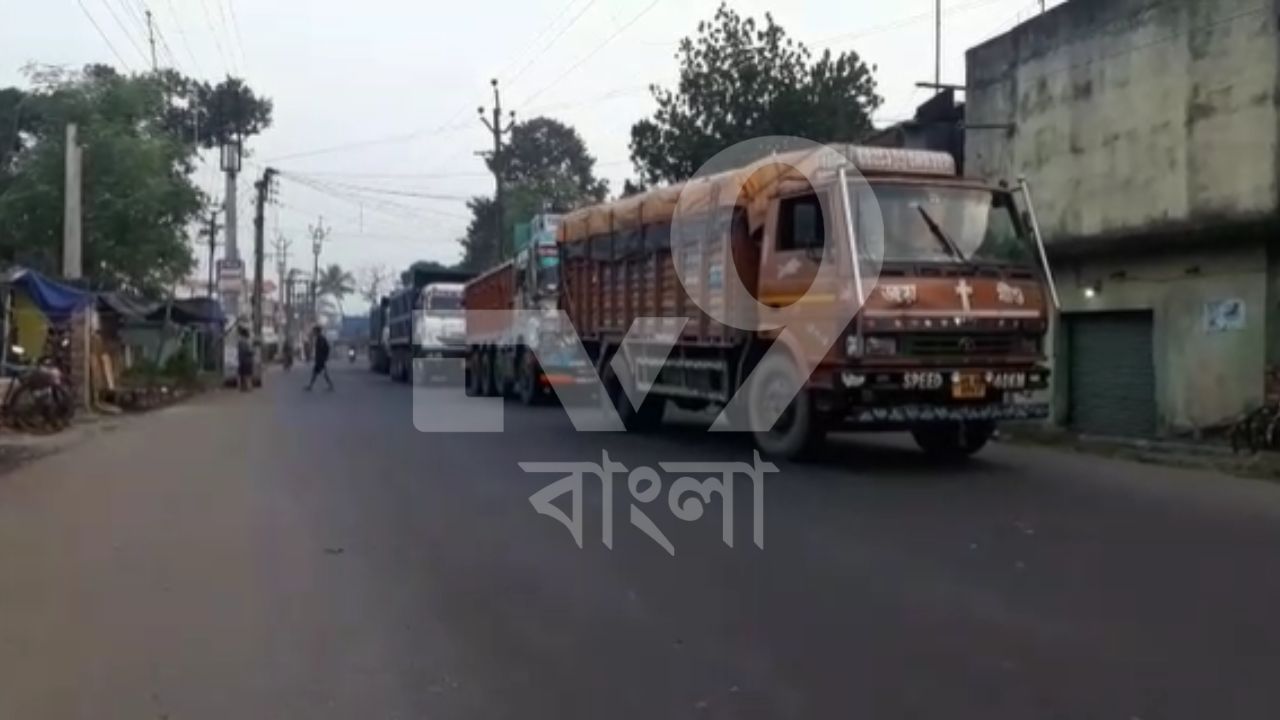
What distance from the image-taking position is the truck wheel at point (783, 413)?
12.3 metres

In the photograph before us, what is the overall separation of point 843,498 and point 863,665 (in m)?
4.89

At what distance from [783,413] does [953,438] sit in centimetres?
198

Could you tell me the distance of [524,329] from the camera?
2411cm

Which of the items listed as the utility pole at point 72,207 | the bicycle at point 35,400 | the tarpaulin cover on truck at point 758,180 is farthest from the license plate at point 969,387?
the utility pole at point 72,207

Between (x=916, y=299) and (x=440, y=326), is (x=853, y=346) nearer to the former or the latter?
(x=916, y=299)

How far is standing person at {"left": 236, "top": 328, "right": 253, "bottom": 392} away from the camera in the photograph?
111 ft

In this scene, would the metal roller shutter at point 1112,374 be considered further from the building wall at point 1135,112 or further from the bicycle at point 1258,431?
the bicycle at point 1258,431

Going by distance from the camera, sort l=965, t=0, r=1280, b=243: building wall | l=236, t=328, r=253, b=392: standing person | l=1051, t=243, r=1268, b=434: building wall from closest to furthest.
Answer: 1. l=965, t=0, r=1280, b=243: building wall
2. l=1051, t=243, r=1268, b=434: building wall
3. l=236, t=328, r=253, b=392: standing person

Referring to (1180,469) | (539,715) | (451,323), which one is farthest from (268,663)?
(451,323)

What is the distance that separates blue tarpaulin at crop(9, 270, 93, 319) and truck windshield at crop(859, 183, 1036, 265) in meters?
14.8

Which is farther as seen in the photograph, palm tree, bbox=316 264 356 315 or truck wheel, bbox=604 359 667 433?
palm tree, bbox=316 264 356 315

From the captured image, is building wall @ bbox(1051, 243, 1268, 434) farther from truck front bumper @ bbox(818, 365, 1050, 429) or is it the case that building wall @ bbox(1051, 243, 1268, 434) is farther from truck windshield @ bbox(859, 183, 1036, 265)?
truck front bumper @ bbox(818, 365, 1050, 429)

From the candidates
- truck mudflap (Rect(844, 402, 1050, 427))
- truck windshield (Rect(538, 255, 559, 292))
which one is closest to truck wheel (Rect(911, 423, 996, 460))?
truck mudflap (Rect(844, 402, 1050, 427))

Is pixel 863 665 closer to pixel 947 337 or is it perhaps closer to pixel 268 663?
pixel 268 663
